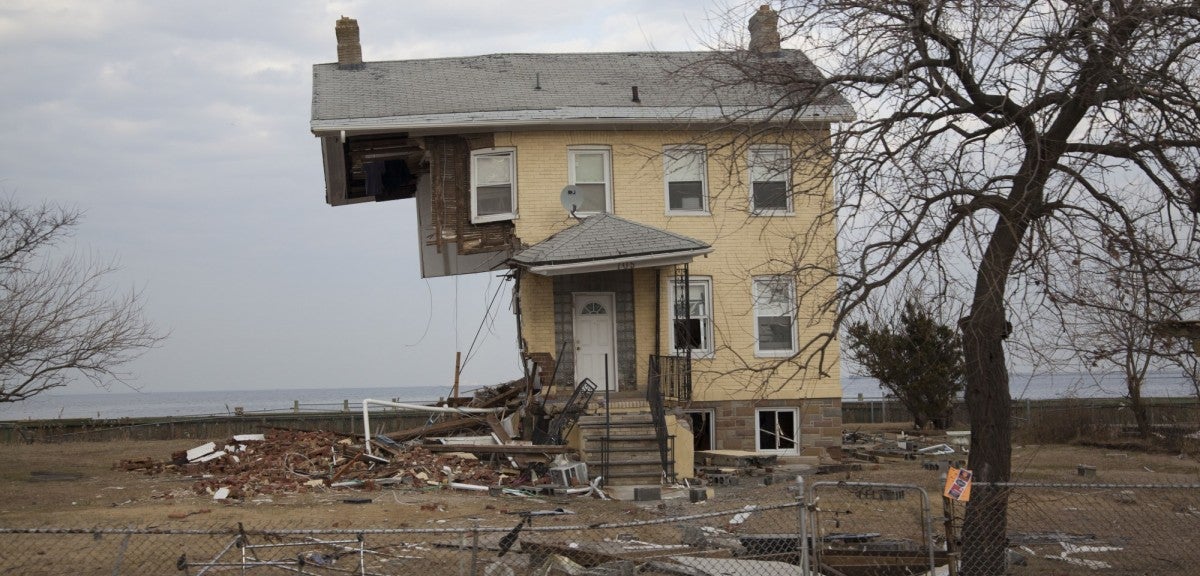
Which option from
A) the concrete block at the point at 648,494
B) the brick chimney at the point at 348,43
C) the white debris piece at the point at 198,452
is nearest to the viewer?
the concrete block at the point at 648,494

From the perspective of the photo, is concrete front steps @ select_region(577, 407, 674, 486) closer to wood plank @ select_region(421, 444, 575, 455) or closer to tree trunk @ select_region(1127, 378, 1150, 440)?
wood plank @ select_region(421, 444, 575, 455)

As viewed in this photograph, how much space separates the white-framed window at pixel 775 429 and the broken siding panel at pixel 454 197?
610cm

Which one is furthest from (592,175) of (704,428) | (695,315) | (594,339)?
(704,428)

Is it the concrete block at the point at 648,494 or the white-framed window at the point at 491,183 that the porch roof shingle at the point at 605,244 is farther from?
the concrete block at the point at 648,494

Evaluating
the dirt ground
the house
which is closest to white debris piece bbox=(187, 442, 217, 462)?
the dirt ground

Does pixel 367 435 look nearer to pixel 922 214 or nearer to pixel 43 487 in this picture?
pixel 43 487

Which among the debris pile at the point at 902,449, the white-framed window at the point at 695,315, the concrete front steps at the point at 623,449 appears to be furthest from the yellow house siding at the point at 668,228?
the concrete front steps at the point at 623,449

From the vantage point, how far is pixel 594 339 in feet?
72.9

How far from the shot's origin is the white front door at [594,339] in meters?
22.2

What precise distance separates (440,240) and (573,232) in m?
3.10

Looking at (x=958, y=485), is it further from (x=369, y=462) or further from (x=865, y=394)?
(x=865, y=394)

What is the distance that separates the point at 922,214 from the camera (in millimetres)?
9227

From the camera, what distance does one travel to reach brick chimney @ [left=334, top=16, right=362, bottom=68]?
990 inches

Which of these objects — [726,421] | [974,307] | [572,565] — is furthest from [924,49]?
[726,421]
